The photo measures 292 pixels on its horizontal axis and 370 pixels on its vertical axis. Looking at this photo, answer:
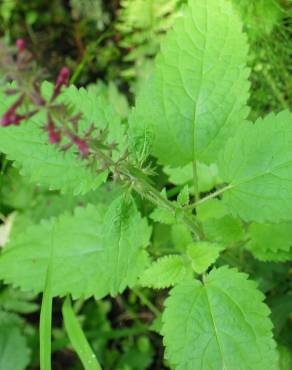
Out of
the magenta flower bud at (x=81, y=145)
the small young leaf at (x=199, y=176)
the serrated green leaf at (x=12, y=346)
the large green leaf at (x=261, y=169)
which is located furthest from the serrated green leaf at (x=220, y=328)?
the serrated green leaf at (x=12, y=346)

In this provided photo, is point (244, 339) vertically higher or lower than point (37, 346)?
lower

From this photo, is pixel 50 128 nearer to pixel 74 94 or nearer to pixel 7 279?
pixel 74 94

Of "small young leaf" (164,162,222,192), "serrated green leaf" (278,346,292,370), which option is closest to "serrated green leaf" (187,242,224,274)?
"small young leaf" (164,162,222,192)

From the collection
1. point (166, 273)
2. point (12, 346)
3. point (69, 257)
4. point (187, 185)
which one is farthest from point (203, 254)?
point (12, 346)

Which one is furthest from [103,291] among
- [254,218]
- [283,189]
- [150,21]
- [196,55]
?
[150,21]

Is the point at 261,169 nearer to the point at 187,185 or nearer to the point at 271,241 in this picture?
the point at 187,185

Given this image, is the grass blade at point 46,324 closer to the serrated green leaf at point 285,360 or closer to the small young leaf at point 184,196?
the small young leaf at point 184,196
